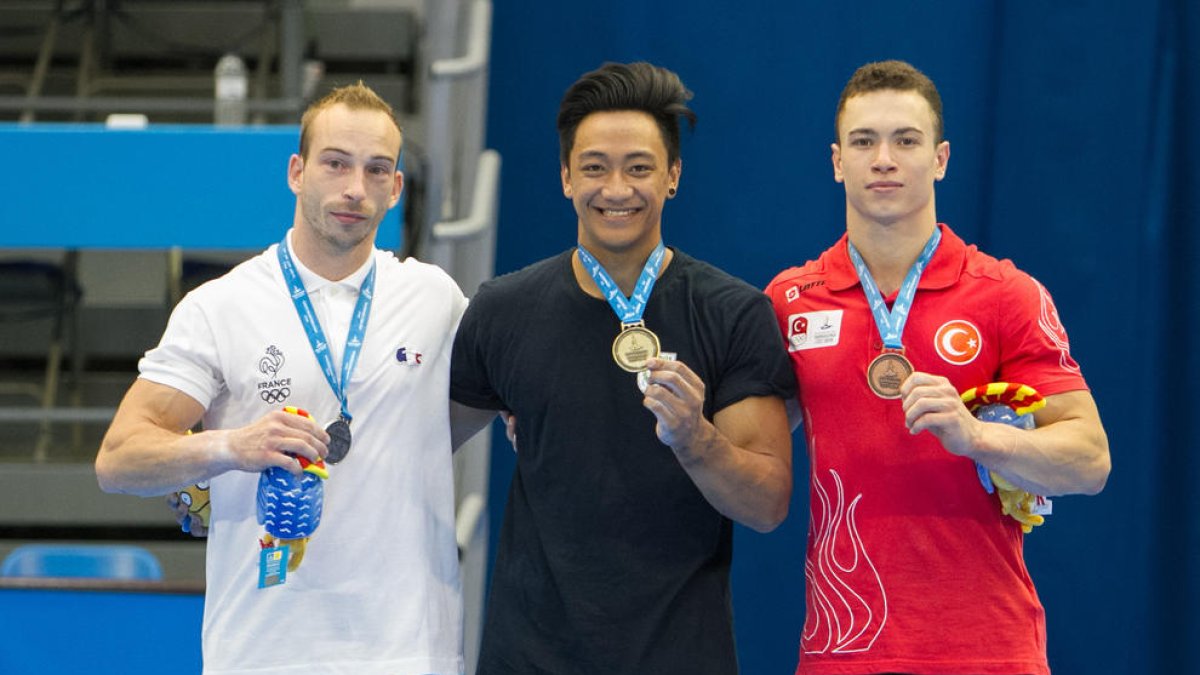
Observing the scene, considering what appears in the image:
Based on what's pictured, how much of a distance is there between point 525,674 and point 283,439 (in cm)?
62

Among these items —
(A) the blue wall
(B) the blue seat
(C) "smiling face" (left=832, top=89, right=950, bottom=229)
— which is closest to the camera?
(C) "smiling face" (left=832, top=89, right=950, bottom=229)

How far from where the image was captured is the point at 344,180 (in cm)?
276

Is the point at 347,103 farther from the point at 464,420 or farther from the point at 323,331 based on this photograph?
the point at 464,420

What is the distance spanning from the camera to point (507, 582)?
266 cm

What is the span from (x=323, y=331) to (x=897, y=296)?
113cm

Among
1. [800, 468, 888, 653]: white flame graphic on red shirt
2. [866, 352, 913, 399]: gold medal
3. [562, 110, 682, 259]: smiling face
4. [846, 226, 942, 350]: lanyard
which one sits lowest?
[800, 468, 888, 653]: white flame graphic on red shirt

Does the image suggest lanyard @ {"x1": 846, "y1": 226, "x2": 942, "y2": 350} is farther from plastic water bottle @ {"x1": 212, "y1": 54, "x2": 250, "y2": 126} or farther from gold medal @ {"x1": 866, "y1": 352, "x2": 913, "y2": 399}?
plastic water bottle @ {"x1": 212, "y1": 54, "x2": 250, "y2": 126}

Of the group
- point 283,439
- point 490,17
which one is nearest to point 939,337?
point 283,439

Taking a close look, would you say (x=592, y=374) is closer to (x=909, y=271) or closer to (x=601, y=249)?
(x=601, y=249)

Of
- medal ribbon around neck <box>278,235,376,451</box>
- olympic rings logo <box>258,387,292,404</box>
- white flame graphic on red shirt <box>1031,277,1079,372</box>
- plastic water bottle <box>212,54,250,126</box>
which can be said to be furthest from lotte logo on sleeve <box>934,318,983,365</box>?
plastic water bottle <box>212,54,250,126</box>

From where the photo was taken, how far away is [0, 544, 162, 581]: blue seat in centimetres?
421

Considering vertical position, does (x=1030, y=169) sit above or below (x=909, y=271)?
above

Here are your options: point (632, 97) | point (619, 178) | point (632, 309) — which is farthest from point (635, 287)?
point (632, 97)

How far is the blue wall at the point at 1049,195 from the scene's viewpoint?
15.8ft
